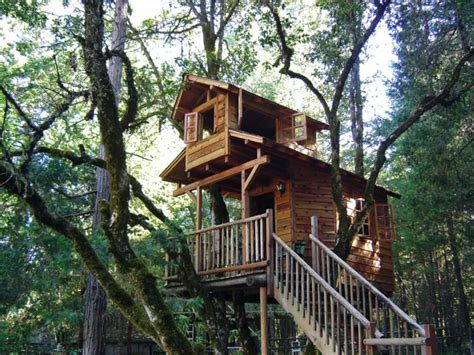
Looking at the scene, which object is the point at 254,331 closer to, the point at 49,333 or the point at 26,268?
the point at 49,333

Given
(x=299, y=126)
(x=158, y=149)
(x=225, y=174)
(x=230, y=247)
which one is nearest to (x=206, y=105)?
(x=225, y=174)

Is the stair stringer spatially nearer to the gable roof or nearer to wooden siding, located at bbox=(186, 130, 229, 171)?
wooden siding, located at bbox=(186, 130, 229, 171)

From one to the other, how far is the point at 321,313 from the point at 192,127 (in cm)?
667

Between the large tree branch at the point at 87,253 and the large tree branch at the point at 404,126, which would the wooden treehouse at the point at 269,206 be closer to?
the large tree branch at the point at 404,126

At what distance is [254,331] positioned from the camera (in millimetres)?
19656

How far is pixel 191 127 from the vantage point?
13023 millimetres

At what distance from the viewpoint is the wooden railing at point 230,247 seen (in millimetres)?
9695

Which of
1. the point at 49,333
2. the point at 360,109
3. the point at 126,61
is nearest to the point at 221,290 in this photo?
the point at 126,61

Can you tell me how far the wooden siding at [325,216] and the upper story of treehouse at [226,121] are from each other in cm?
109

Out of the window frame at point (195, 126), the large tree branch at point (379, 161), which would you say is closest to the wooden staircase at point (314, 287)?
the large tree branch at point (379, 161)

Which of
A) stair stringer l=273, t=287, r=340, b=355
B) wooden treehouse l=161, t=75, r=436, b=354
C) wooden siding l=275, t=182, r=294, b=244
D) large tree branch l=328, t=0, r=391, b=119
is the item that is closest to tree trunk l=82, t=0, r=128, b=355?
wooden treehouse l=161, t=75, r=436, b=354

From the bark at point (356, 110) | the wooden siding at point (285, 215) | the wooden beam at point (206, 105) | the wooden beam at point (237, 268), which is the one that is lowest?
the wooden beam at point (237, 268)

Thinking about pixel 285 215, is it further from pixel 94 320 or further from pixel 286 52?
pixel 94 320

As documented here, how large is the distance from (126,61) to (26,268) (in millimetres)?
5508
